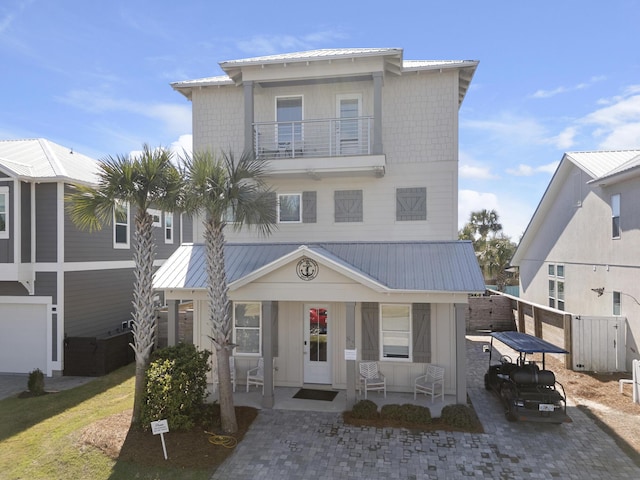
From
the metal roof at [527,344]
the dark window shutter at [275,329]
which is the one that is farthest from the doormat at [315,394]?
the metal roof at [527,344]

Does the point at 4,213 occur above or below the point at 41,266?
above

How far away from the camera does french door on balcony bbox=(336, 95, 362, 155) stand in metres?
12.9

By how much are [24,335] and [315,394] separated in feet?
36.0

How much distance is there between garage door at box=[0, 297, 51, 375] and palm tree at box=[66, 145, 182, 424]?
7.01 metres

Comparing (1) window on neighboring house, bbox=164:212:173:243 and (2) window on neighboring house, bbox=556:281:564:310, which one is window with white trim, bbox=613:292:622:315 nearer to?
(2) window on neighboring house, bbox=556:281:564:310

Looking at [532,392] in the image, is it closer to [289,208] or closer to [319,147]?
[289,208]

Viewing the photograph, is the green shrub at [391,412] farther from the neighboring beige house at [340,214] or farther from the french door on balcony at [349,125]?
the french door on balcony at [349,125]

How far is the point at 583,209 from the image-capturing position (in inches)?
629

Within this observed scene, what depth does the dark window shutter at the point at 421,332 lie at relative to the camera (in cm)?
1139

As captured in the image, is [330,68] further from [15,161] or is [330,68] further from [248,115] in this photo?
[15,161]

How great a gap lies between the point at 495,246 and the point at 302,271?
2223 centimetres

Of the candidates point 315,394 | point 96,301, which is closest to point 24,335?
point 96,301

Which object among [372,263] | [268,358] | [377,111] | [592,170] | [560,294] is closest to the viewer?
[268,358]

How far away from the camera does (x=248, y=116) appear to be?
12.6m
